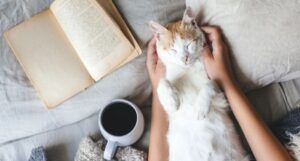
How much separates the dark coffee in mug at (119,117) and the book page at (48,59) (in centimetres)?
10

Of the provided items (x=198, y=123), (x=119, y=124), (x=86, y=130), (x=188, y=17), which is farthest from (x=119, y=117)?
(x=188, y=17)

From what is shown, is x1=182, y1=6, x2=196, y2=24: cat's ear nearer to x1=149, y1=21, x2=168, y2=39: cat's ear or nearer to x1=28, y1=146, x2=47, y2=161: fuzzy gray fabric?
x1=149, y1=21, x2=168, y2=39: cat's ear

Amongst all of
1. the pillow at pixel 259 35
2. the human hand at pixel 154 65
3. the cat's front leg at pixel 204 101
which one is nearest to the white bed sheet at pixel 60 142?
the human hand at pixel 154 65

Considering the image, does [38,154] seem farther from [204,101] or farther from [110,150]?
[204,101]

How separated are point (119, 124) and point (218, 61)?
32 cm

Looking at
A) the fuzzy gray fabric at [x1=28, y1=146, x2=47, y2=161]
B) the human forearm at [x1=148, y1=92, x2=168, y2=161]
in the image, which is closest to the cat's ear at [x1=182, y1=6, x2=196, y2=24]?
the human forearm at [x1=148, y1=92, x2=168, y2=161]

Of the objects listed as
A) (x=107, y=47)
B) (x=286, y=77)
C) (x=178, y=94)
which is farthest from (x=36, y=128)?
(x=286, y=77)

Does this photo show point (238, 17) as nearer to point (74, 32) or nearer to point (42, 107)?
point (74, 32)

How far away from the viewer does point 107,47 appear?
38.6 inches

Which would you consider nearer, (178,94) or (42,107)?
(178,94)

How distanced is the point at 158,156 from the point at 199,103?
0.61ft

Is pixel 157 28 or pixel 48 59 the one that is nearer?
pixel 157 28

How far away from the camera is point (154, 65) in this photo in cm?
99

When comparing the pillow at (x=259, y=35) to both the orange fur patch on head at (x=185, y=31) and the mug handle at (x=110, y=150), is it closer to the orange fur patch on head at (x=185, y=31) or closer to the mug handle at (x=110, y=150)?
the orange fur patch on head at (x=185, y=31)
